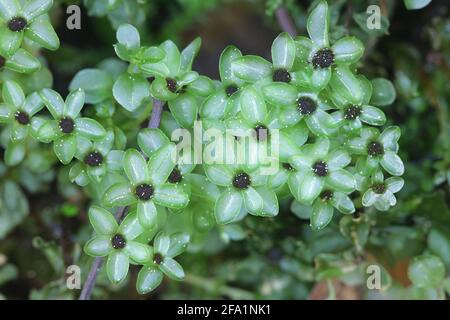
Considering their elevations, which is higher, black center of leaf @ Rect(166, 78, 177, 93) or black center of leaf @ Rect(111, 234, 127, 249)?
black center of leaf @ Rect(166, 78, 177, 93)

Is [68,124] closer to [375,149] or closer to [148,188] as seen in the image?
[148,188]

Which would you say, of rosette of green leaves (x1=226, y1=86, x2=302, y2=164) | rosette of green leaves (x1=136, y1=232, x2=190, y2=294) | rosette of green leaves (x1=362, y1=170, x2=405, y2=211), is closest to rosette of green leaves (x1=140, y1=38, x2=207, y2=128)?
rosette of green leaves (x1=226, y1=86, x2=302, y2=164)

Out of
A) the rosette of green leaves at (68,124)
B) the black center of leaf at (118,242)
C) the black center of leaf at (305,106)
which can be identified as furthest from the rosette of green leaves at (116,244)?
the black center of leaf at (305,106)

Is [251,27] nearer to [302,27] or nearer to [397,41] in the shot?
[302,27]

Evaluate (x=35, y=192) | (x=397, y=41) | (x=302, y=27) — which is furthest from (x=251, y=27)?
(x=35, y=192)

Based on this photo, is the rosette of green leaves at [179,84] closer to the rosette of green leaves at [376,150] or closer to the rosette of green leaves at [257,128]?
the rosette of green leaves at [257,128]

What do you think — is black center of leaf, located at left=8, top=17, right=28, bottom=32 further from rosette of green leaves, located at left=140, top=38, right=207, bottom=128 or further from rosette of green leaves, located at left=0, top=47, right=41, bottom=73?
rosette of green leaves, located at left=140, top=38, right=207, bottom=128

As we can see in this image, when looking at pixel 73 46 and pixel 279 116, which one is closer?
pixel 279 116

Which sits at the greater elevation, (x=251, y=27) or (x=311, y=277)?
(x=251, y=27)
